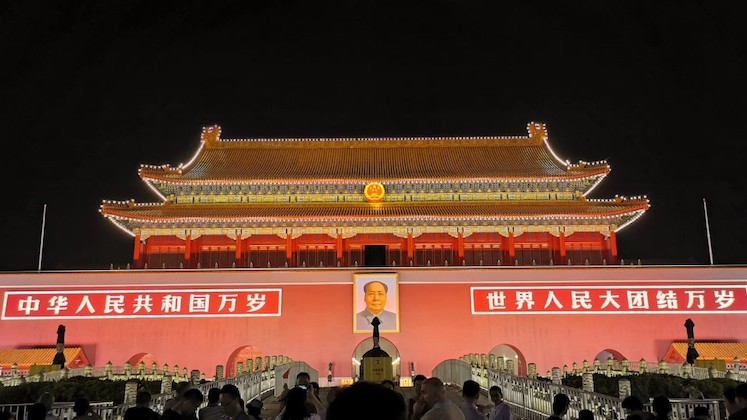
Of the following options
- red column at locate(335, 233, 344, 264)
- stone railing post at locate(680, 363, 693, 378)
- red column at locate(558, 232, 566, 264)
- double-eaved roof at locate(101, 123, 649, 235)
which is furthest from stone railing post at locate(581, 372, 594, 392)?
red column at locate(335, 233, 344, 264)

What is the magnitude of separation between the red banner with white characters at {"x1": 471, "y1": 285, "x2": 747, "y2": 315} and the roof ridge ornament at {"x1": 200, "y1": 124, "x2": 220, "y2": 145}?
1562cm

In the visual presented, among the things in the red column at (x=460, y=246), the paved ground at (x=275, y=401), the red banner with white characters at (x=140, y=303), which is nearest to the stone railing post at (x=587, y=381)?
the paved ground at (x=275, y=401)

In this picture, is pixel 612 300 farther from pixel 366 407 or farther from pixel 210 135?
pixel 366 407

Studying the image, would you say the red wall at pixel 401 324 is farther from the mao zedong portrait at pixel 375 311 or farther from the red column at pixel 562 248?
the red column at pixel 562 248

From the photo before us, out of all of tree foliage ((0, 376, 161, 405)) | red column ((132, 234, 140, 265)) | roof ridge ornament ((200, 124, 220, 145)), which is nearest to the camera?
tree foliage ((0, 376, 161, 405))

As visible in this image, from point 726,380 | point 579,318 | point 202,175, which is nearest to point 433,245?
point 579,318

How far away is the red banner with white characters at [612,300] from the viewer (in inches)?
976

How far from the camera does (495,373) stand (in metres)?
16.1

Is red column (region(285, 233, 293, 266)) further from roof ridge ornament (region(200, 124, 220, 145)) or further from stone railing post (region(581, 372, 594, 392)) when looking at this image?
stone railing post (region(581, 372, 594, 392))

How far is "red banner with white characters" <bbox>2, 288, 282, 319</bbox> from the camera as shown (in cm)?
2470

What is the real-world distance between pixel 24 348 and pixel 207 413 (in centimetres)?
2072

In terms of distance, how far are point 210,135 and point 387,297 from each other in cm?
Answer: 1380

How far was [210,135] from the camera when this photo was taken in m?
33.3

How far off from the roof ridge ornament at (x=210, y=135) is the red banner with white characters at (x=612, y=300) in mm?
15619
